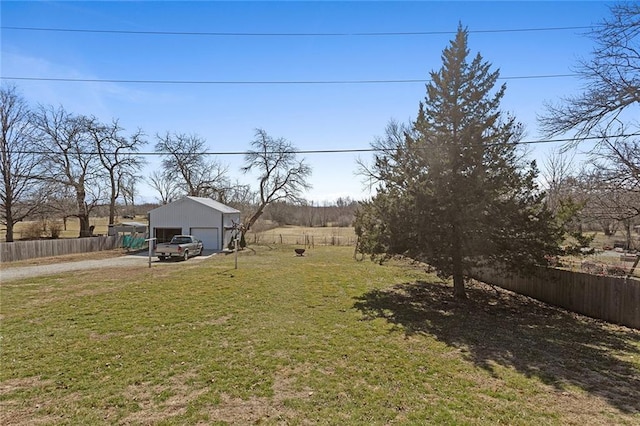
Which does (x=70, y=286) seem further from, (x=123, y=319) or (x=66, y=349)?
(x=66, y=349)

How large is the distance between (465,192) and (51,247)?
26.4 m

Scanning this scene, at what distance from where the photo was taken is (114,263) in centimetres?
2189

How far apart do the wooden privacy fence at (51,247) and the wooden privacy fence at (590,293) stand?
1067 inches

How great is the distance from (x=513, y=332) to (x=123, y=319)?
393 inches

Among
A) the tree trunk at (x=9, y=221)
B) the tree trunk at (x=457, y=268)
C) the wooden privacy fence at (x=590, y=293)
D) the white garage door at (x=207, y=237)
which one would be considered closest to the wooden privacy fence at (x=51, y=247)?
the tree trunk at (x=9, y=221)

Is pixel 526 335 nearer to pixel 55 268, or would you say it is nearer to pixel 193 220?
pixel 55 268

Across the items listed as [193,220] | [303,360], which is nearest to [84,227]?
[193,220]

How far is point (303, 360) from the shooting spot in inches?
263

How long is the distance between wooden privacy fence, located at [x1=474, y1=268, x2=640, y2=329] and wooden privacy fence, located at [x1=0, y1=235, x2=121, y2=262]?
88.9 ft

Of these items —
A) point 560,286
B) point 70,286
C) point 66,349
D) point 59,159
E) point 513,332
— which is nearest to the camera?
point 66,349

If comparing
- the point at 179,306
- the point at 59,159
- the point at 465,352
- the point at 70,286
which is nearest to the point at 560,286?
the point at 465,352

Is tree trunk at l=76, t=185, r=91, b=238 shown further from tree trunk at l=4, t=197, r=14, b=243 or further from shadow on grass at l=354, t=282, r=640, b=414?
shadow on grass at l=354, t=282, r=640, b=414

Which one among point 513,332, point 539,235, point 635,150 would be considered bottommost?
point 513,332

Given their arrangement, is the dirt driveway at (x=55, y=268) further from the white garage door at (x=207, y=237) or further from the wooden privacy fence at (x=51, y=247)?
the white garage door at (x=207, y=237)
